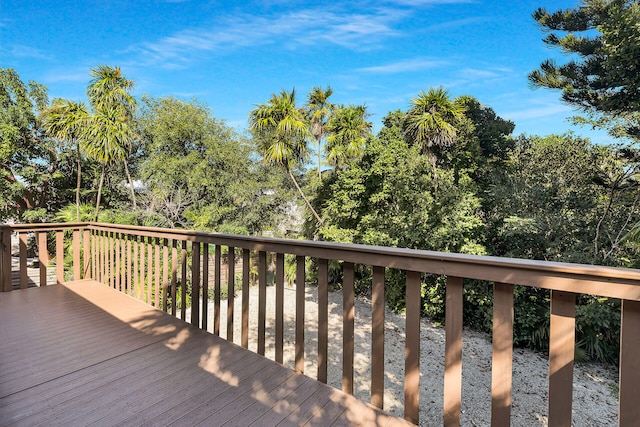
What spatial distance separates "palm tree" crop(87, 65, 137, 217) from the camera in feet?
26.3

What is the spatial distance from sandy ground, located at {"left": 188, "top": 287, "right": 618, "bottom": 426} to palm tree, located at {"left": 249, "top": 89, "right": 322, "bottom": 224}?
429 centimetres

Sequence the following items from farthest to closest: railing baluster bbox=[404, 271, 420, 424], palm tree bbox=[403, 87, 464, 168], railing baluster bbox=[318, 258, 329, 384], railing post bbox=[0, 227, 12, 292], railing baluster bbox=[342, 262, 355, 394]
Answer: palm tree bbox=[403, 87, 464, 168], railing post bbox=[0, 227, 12, 292], railing baluster bbox=[318, 258, 329, 384], railing baluster bbox=[342, 262, 355, 394], railing baluster bbox=[404, 271, 420, 424]

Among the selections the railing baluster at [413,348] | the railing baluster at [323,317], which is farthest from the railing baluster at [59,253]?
the railing baluster at [413,348]

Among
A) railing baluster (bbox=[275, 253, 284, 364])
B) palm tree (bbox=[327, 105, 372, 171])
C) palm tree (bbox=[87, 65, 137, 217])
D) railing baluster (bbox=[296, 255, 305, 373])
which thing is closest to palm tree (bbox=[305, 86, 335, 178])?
palm tree (bbox=[327, 105, 372, 171])

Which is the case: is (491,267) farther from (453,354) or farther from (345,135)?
(345,135)

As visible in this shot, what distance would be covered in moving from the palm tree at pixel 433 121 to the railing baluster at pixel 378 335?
26.7 ft

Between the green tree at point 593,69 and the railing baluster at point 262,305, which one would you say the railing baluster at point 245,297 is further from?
the green tree at point 593,69

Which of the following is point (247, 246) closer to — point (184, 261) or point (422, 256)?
point (184, 261)

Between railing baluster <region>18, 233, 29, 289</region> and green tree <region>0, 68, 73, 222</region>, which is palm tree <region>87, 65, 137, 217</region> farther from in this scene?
railing baluster <region>18, 233, 29, 289</region>

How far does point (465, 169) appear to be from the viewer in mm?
10766

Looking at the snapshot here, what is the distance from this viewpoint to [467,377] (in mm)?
5355

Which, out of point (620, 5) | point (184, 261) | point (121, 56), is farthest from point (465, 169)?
point (121, 56)

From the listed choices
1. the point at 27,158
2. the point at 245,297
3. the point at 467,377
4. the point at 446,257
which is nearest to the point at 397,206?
the point at 467,377

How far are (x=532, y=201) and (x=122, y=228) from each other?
862 centimetres
